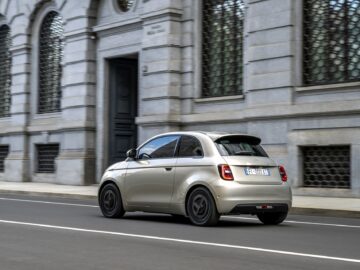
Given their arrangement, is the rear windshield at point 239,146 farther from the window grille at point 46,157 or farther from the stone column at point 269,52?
the window grille at point 46,157

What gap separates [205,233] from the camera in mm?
10305

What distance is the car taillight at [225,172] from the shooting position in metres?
11.2

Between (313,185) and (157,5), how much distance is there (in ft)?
25.7

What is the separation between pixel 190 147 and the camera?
11938mm

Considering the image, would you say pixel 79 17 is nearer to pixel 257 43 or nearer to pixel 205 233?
pixel 257 43

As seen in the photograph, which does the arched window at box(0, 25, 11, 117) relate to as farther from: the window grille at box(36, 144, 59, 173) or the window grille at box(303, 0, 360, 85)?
the window grille at box(303, 0, 360, 85)

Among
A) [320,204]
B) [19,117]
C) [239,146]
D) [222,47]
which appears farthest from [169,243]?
[19,117]

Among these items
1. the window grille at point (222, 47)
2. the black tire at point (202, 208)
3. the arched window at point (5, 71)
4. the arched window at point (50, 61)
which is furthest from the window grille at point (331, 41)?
the arched window at point (5, 71)

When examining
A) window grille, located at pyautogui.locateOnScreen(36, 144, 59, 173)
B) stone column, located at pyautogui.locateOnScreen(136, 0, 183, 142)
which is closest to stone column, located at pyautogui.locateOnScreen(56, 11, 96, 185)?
window grille, located at pyautogui.locateOnScreen(36, 144, 59, 173)

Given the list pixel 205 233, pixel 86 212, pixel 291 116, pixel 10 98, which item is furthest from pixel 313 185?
pixel 10 98

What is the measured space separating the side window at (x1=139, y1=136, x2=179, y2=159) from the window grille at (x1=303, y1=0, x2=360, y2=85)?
747 cm

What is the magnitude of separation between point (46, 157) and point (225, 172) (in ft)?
59.3

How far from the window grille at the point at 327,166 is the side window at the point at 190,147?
286 inches

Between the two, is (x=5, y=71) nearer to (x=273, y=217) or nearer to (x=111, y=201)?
(x=111, y=201)
